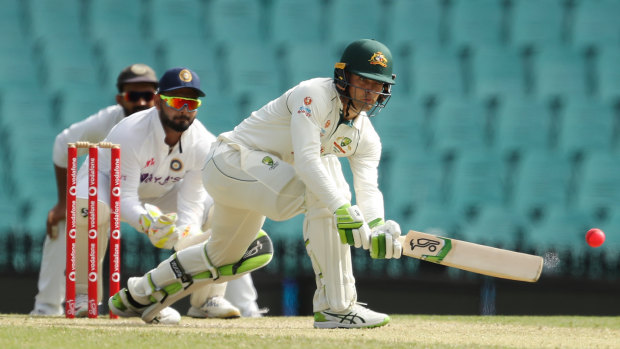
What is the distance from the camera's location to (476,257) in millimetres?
3297

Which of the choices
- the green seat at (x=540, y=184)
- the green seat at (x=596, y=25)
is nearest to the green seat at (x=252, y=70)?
the green seat at (x=540, y=184)

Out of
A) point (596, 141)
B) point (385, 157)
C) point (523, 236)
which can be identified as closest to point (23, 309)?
point (385, 157)

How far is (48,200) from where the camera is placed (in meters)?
6.66

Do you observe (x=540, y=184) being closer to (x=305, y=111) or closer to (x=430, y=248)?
(x=430, y=248)

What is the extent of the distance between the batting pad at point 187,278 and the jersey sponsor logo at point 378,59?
0.96 metres

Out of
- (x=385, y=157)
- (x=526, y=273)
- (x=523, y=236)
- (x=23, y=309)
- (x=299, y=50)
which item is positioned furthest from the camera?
(x=299, y=50)

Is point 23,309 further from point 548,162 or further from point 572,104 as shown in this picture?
point 572,104

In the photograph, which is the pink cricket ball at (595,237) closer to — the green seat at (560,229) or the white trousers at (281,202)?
the white trousers at (281,202)

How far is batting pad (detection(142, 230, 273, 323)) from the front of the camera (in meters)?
3.76

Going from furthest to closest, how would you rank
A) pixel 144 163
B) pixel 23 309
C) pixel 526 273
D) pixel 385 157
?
pixel 385 157, pixel 23 309, pixel 144 163, pixel 526 273

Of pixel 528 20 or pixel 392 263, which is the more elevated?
pixel 528 20

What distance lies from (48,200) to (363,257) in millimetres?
2591

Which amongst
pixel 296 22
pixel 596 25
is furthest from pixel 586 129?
pixel 296 22

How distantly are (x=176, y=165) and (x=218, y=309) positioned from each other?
0.73 meters
